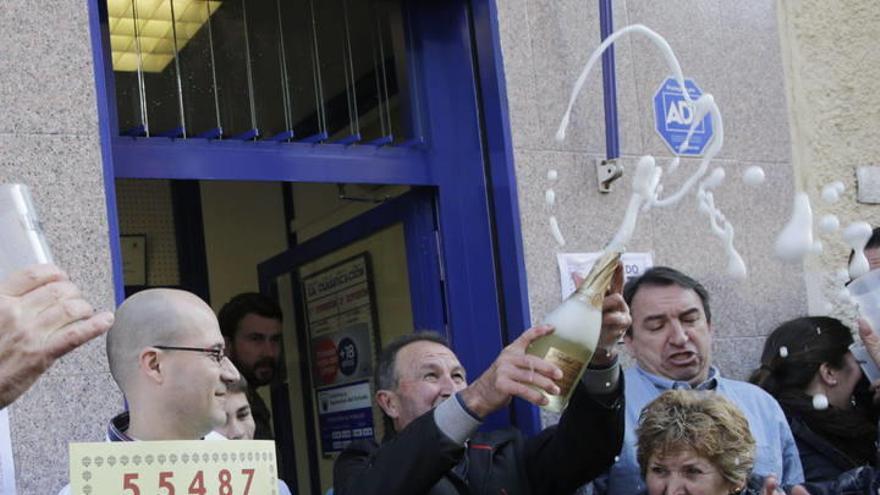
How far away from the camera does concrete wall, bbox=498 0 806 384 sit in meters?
4.77

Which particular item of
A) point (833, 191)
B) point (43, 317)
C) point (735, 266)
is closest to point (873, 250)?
point (833, 191)

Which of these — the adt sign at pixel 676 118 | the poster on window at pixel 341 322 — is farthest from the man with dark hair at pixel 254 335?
the adt sign at pixel 676 118

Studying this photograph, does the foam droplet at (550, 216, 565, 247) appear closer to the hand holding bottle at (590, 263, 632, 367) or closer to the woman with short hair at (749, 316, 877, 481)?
the woman with short hair at (749, 316, 877, 481)

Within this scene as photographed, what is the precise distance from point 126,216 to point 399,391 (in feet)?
9.70

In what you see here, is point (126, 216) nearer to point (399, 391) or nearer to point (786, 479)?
point (399, 391)

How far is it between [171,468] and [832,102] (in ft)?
13.6

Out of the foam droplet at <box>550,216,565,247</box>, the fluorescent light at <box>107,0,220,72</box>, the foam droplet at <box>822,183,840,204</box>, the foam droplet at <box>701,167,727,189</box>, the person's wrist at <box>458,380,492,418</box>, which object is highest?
the fluorescent light at <box>107,0,220,72</box>

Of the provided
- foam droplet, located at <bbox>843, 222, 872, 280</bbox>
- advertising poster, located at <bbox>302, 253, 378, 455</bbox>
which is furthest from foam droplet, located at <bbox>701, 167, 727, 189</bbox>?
advertising poster, located at <bbox>302, 253, 378, 455</bbox>

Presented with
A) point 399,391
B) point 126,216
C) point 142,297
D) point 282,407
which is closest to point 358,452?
point 399,391

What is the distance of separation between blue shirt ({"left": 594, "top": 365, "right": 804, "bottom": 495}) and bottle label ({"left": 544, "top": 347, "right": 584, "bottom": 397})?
1.11 metres

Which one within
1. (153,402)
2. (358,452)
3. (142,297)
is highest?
(142,297)

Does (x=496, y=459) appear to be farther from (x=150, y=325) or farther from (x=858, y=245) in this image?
Result: (x=858, y=245)

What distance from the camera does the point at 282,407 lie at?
5785mm

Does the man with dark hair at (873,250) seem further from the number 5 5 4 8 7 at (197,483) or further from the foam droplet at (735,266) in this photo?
the number 5 5 4 8 7 at (197,483)
